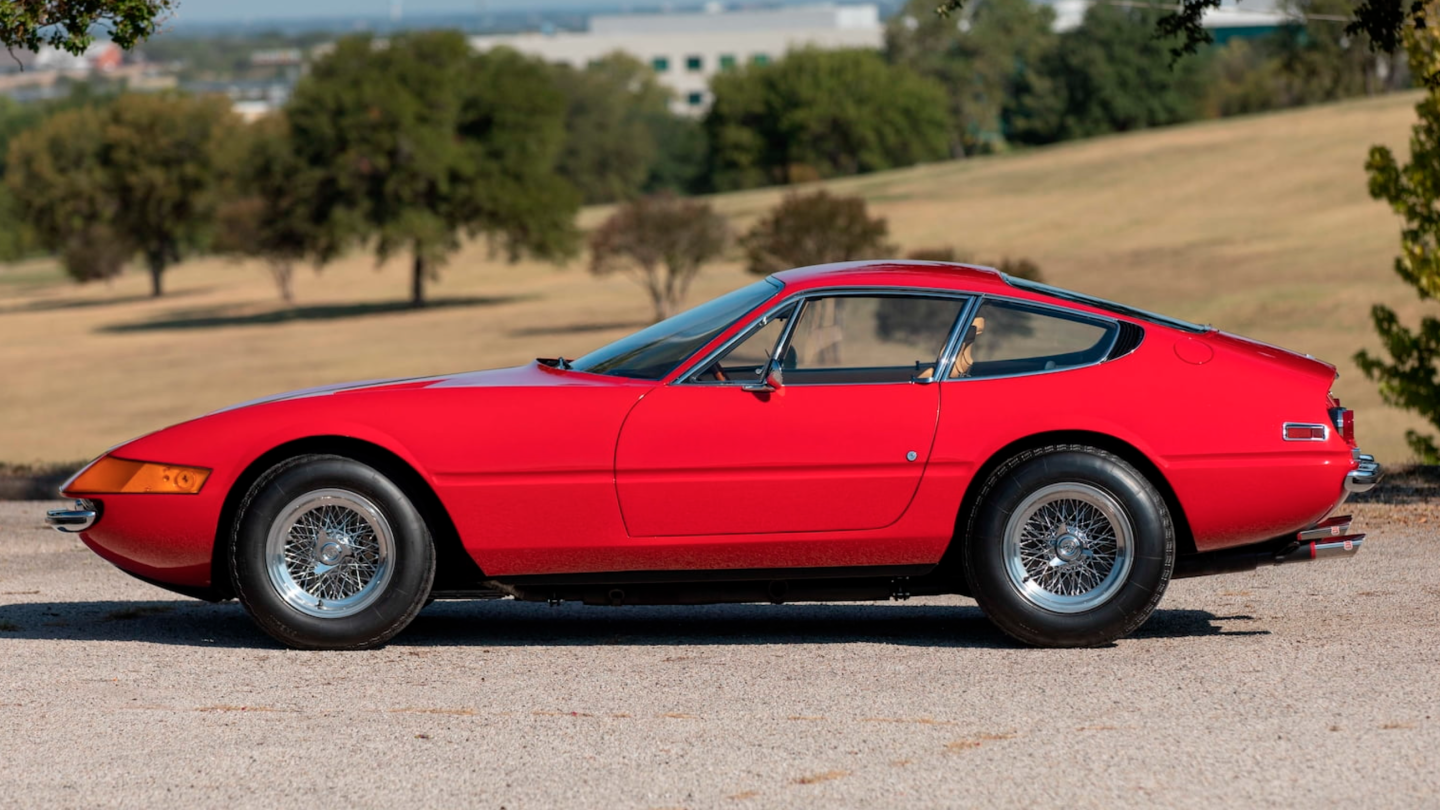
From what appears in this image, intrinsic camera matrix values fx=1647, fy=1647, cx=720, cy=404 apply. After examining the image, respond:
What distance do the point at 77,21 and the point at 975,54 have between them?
116 meters

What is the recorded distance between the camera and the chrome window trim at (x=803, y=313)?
19.9 ft

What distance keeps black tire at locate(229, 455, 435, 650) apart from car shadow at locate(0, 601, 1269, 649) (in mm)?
300

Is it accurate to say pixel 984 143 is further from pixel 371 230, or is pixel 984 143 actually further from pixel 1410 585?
pixel 1410 585

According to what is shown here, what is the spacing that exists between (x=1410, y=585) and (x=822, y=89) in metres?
95.4

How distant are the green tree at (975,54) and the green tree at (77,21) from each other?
109234 millimetres

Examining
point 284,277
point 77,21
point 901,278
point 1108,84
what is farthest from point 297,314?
point 1108,84

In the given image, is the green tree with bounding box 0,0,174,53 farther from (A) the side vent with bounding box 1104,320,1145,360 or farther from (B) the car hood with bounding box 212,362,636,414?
(A) the side vent with bounding box 1104,320,1145,360

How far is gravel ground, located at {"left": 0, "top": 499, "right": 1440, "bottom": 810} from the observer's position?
4.50 m

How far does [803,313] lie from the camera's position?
20.2 ft

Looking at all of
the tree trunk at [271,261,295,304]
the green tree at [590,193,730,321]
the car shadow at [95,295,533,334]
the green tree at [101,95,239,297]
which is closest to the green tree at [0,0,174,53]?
the green tree at [590,193,730,321]

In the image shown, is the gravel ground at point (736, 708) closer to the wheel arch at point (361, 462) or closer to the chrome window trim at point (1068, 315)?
the wheel arch at point (361, 462)

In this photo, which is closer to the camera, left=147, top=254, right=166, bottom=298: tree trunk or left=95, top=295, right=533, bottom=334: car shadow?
left=95, top=295, right=533, bottom=334: car shadow

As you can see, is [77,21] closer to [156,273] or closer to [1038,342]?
[1038,342]

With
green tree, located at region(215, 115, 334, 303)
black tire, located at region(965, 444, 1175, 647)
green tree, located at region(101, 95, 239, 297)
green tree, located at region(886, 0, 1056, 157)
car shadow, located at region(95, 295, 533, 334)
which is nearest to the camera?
black tire, located at region(965, 444, 1175, 647)
